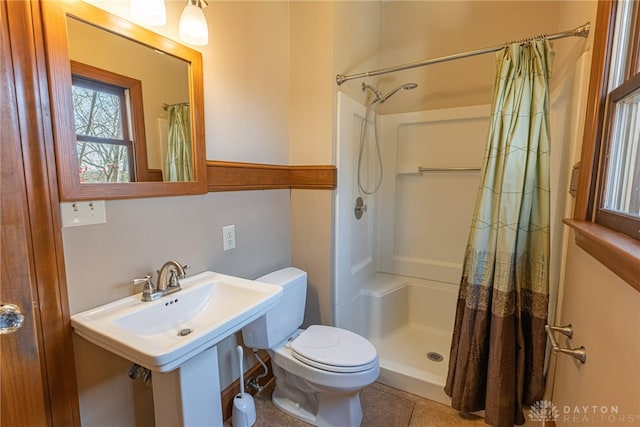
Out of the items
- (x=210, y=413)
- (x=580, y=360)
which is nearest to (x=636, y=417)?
(x=580, y=360)

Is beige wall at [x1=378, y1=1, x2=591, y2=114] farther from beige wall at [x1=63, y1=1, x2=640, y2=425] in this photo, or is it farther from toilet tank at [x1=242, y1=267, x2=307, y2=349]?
toilet tank at [x1=242, y1=267, x2=307, y2=349]

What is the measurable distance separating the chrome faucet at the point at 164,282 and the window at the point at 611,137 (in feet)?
4.55

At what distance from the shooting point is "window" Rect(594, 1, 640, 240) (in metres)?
0.83

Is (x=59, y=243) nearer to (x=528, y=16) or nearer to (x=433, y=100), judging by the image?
(x=433, y=100)

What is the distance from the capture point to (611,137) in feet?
3.15

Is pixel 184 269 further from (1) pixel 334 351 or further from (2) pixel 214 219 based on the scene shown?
(1) pixel 334 351

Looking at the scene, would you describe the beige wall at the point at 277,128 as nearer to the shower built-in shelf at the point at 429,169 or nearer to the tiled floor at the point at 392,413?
the tiled floor at the point at 392,413

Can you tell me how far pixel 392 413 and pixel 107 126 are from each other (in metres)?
1.91

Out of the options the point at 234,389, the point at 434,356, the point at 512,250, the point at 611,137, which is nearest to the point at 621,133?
the point at 611,137

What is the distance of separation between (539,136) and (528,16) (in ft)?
A: 4.12

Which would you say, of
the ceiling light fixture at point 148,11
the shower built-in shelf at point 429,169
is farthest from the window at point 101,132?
the shower built-in shelf at point 429,169

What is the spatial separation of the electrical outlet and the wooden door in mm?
672

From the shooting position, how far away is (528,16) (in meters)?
2.01

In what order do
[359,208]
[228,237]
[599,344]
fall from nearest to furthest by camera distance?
[599,344]
[228,237]
[359,208]
